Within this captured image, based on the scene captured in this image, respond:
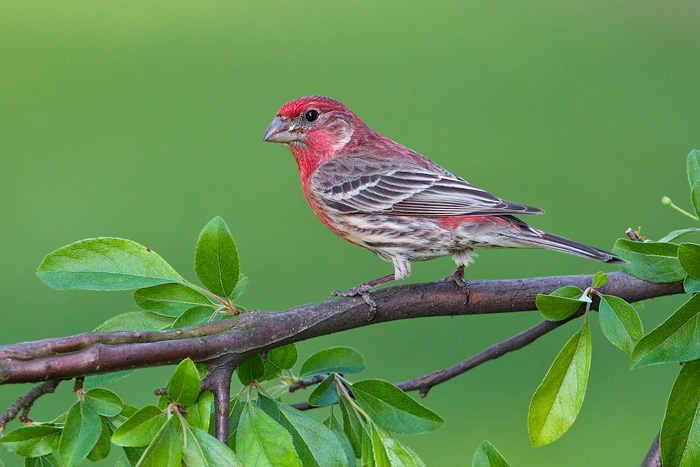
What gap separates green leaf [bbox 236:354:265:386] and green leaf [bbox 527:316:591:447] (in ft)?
2.11

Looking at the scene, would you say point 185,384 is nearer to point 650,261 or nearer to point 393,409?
point 393,409

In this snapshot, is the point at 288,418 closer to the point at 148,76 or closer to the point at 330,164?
the point at 330,164

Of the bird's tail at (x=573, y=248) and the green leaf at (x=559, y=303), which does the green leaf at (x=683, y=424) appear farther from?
the bird's tail at (x=573, y=248)

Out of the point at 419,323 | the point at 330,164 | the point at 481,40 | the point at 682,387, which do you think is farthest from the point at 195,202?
the point at 682,387

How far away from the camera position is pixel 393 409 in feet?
6.15

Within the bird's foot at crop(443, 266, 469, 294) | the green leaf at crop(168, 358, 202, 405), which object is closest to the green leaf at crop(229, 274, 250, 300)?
the green leaf at crop(168, 358, 202, 405)

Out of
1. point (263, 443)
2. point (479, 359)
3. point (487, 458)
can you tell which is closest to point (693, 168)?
point (479, 359)

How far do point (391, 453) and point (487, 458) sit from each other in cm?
22

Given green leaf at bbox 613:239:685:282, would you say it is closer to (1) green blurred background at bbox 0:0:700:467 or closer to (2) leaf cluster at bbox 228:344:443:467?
(2) leaf cluster at bbox 228:344:443:467

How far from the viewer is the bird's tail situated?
86.4 inches

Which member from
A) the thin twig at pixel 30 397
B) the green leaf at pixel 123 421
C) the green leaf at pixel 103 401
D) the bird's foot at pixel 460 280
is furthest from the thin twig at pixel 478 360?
the thin twig at pixel 30 397

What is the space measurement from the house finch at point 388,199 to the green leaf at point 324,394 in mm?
665

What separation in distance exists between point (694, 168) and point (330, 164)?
1893 mm

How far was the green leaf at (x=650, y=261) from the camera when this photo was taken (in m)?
1.86
